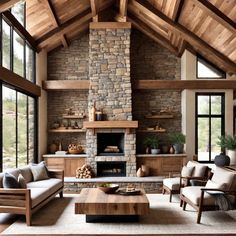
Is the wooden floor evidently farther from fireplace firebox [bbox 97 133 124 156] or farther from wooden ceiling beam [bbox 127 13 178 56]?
wooden ceiling beam [bbox 127 13 178 56]

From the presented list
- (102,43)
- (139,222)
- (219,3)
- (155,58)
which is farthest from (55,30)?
(139,222)

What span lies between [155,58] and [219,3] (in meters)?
4.10

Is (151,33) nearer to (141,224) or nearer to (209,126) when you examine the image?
(209,126)

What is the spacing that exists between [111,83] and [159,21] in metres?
2.37

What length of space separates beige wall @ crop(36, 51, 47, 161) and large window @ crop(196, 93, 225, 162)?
16.6ft

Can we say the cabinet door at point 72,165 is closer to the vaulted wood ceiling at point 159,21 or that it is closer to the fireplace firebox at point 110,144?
the fireplace firebox at point 110,144

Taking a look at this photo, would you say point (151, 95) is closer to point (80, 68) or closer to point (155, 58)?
point (155, 58)

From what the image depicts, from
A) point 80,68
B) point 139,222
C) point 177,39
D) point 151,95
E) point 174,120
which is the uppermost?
point 177,39

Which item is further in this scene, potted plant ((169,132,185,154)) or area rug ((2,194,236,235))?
potted plant ((169,132,185,154))

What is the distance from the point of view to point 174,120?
38.4 feet

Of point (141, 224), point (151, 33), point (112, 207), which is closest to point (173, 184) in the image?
point (141, 224)

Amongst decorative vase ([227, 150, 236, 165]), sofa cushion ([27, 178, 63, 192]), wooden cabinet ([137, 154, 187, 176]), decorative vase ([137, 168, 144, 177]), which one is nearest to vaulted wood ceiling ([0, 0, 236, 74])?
decorative vase ([227, 150, 236, 165])

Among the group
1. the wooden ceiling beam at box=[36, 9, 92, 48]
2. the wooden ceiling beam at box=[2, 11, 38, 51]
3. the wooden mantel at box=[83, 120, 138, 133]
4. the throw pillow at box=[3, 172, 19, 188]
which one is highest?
the wooden ceiling beam at box=[36, 9, 92, 48]

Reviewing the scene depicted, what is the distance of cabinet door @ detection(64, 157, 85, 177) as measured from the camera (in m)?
10.8
